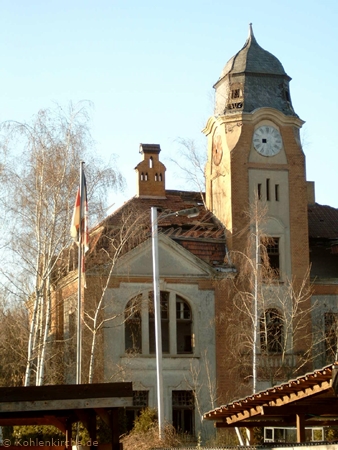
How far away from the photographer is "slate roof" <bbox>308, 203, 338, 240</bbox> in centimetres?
4681

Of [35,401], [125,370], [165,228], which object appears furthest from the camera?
[165,228]

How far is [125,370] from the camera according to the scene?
133 ft

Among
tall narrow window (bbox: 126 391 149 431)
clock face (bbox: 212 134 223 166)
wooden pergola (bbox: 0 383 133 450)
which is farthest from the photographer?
clock face (bbox: 212 134 223 166)

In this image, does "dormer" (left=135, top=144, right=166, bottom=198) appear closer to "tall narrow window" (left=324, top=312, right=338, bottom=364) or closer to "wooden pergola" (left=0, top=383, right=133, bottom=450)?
"tall narrow window" (left=324, top=312, right=338, bottom=364)

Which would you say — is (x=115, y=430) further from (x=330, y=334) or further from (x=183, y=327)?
(x=330, y=334)

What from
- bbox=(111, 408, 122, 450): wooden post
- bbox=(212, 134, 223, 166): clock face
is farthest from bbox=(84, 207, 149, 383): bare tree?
bbox=(111, 408, 122, 450): wooden post

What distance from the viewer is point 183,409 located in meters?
41.5

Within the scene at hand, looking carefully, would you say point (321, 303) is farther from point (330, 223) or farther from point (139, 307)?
point (139, 307)

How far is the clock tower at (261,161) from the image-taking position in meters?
43.4

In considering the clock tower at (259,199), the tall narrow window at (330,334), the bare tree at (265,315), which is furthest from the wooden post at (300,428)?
the tall narrow window at (330,334)

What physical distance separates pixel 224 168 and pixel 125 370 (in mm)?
9965

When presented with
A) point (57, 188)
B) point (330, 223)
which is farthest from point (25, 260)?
point (330, 223)

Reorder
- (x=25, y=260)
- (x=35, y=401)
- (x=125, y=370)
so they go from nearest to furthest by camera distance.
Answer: (x=35, y=401), (x=25, y=260), (x=125, y=370)

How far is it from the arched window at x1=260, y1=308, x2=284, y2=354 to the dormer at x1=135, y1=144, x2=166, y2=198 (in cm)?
781
